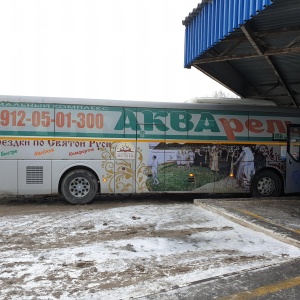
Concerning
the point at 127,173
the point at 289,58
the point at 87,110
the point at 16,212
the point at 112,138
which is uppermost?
the point at 289,58

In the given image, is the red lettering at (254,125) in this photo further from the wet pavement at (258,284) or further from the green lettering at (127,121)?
the wet pavement at (258,284)

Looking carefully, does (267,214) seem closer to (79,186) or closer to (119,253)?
(119,253)

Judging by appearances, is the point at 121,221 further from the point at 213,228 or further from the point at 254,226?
the point at 254,226

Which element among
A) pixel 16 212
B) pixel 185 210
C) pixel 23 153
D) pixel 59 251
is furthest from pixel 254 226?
pixel 23 153

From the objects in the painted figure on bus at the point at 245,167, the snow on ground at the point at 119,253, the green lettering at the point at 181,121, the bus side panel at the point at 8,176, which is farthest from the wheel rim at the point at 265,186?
the bus side panel at the point at 8,176

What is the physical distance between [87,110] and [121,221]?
12.6 feet

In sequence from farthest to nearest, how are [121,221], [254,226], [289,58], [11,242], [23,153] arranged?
[289,58]
[23,153]
[121,221]
[254,226]
[11,242]

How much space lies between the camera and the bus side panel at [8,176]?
9.23m

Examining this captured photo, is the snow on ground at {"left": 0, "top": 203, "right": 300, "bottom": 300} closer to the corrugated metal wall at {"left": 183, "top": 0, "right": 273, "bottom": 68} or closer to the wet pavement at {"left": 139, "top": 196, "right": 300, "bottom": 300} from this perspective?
the wet pavement at {"left": 139, "top": 196, "right": 300, "bottom": 300}

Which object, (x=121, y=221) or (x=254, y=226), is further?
(x=121, y=221)

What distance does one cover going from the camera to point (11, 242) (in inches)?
217

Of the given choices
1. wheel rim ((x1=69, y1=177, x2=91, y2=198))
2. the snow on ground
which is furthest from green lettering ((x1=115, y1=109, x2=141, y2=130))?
the snow on ground

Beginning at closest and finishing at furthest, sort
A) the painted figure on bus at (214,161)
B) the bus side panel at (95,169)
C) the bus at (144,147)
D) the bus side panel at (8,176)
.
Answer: the bus side panel at (8,176) → the bus at (144,147) → the bus side panel at (95,169) → the painted figure on bus at (214,161)

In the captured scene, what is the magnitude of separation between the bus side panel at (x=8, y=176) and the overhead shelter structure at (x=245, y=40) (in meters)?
5.53
